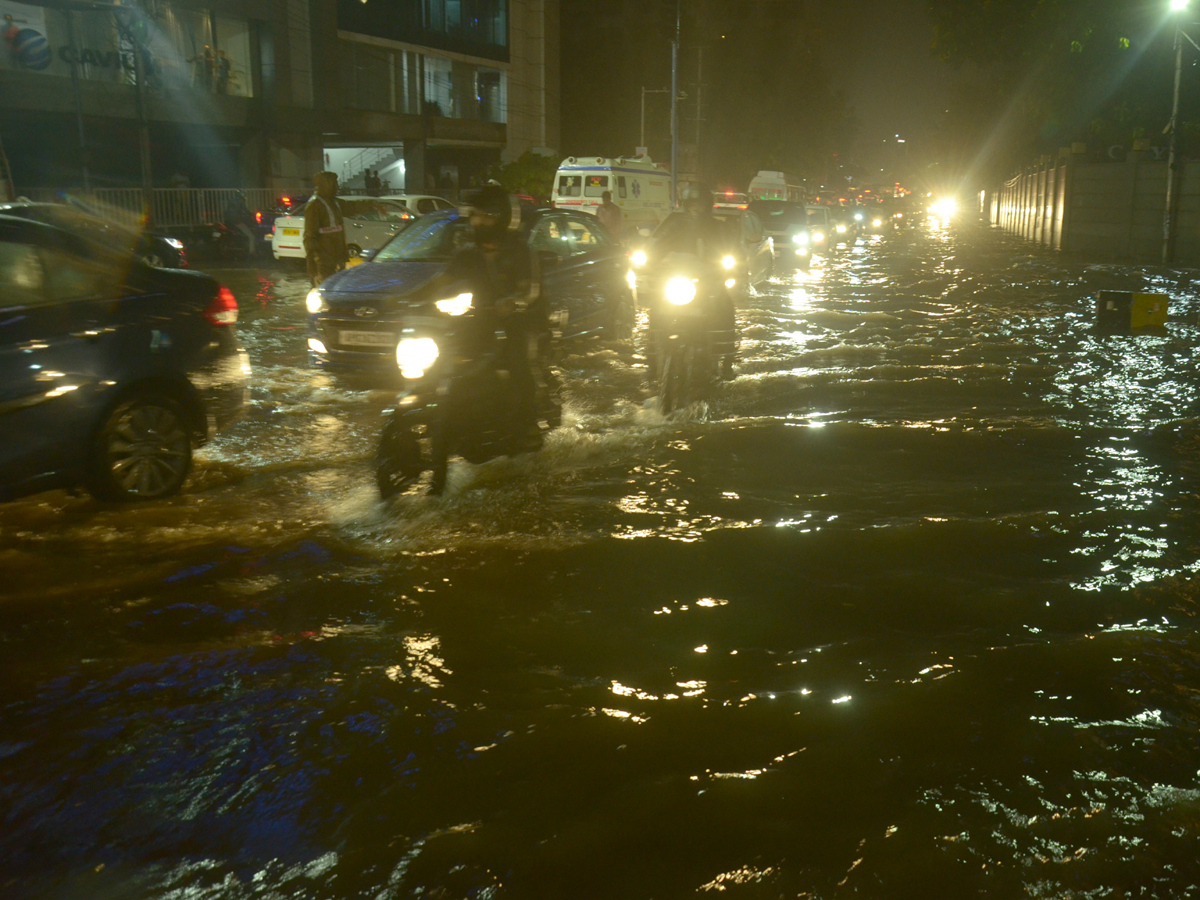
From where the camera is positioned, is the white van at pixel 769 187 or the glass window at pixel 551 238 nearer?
the glass window at pixel 551 238

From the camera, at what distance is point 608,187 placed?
2998cm

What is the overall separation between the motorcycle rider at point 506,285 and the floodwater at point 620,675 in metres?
0.64

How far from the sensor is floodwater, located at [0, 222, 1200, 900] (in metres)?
3.16

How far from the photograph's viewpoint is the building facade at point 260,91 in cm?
3172

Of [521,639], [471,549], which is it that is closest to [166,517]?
[471,549]

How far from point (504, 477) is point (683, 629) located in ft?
9.03

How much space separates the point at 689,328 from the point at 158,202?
24642mm

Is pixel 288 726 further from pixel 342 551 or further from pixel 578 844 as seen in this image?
pixel 342 551

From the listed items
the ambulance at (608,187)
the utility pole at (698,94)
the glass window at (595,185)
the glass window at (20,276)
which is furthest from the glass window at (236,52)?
the glass window at (20,276)

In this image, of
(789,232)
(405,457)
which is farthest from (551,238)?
(789,232)

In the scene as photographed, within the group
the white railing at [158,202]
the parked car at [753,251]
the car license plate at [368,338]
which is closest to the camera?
the car license plate at [368,338]

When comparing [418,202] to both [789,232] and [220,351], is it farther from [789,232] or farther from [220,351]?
[220,351]

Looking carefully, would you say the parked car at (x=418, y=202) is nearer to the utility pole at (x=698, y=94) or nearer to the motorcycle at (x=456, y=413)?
the motorcycle at (x=456, y=413)

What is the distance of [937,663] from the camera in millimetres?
4441
